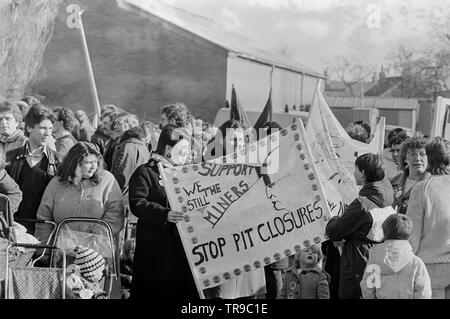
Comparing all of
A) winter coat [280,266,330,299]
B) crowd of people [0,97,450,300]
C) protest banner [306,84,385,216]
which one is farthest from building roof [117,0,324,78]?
winter coat [280,266,330,299]

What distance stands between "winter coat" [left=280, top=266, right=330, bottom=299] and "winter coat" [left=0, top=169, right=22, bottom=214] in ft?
7.24

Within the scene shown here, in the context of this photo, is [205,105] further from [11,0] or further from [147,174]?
[147,174]

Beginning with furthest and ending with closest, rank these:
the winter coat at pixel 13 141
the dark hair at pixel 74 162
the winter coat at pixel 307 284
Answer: the winter coat at pixel 13 141, the winter coat at pixel 307 284, the dark hair at pixel 74 162

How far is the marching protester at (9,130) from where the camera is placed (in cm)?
791

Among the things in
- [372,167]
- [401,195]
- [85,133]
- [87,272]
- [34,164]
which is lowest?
[87,272]

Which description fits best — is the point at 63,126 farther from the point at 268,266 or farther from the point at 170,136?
the point at 268,266

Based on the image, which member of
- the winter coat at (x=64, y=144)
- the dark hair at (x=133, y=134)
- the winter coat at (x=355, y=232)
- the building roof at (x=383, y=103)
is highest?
the building roof at (x=383, y=103)

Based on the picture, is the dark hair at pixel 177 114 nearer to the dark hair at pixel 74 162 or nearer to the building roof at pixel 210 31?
the dark hair at pixel 74 162

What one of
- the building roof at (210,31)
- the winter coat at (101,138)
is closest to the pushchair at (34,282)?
the winter coat at (101,138)

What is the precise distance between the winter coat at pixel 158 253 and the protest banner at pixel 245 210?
0.18 metres

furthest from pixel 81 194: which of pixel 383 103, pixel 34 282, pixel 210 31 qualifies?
pixel 383 103

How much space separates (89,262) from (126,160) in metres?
2.15

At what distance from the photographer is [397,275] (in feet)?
19.2
